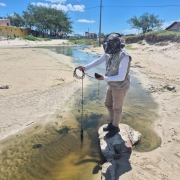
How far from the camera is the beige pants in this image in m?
3.61

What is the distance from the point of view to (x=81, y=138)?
452 cm

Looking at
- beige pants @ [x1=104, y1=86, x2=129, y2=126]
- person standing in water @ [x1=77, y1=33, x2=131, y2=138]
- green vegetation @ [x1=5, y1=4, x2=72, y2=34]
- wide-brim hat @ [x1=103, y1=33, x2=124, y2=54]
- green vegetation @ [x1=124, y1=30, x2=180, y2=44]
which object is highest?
green vegetation @ [x1=5, y1=4, x2=72, y2=34]


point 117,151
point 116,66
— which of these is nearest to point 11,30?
point 116,66

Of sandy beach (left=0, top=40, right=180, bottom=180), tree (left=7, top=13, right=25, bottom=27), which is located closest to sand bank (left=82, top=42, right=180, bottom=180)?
sandy beach (left=0, top=40, right=180, bottom=180)

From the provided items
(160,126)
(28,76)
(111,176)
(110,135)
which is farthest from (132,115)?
(28,76)

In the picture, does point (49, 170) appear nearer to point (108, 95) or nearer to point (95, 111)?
point (108, 95)

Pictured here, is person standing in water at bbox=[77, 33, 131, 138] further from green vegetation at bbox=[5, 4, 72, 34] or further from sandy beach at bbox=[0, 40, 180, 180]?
green vegetation at bbox=[5, 4, 72, 34]

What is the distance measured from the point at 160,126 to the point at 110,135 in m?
1.81

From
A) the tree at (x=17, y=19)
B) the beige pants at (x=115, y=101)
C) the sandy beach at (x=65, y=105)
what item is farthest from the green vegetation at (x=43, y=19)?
the beige pants at (x=115, y=101)

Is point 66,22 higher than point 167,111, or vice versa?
point 66,22

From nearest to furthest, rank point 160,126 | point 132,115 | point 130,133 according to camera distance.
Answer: point 130,133, point 160,126, point 132,115

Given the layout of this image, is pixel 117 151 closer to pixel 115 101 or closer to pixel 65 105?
pixel 115 101

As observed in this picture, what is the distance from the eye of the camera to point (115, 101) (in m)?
3.71

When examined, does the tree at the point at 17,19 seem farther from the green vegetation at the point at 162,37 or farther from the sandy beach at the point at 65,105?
the sandy beach at the point at 65,105
